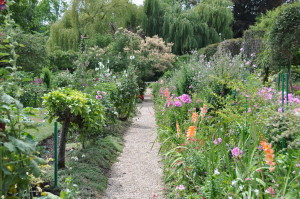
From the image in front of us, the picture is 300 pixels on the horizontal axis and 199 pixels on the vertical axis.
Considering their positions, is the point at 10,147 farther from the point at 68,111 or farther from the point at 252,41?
the point at 252,41

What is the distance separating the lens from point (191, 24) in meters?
19.3

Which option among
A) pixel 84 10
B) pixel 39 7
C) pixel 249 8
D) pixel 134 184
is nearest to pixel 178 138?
pixel 134 184

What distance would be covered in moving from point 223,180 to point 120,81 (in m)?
5.95

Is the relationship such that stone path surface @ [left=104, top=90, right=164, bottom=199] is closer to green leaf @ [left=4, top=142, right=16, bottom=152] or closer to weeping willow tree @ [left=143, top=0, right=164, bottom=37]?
green leaf @ [left=4, top=142, right=16, bottom=152]

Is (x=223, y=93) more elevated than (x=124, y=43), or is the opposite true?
(x=124, y=43)

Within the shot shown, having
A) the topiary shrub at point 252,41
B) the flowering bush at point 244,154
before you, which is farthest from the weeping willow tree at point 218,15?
the flowering bush at point 244,154

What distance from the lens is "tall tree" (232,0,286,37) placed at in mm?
24078

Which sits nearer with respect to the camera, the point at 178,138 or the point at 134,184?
the point at 134,184

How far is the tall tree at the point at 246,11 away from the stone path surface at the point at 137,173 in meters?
20.1

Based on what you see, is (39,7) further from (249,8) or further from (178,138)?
(178,138)

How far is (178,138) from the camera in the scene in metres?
4.54

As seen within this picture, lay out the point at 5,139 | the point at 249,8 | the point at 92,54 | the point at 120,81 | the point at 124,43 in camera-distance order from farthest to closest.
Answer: the point at 249,8, the point at 124,43, the point at 92,54, the point at 120,81, the point at 5,139

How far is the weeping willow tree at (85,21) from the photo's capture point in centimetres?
1862

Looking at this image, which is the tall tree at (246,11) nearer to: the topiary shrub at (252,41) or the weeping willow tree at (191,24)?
the weeping willow tree at (191,24)
